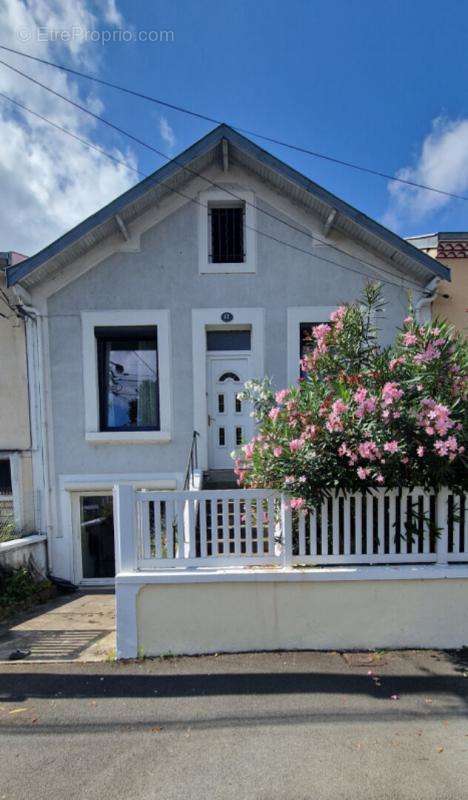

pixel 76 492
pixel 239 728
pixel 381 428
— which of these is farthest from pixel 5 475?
pixel 381 428

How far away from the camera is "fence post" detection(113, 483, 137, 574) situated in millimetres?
3762

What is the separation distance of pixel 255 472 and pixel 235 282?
360 centimetres

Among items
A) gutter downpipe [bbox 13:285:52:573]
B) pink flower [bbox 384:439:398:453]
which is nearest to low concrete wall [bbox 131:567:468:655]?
pink flower [bbox 384:439:398:453]

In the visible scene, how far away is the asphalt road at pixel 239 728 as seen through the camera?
2.35 meters

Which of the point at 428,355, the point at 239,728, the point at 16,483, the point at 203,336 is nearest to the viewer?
the point at 239,728

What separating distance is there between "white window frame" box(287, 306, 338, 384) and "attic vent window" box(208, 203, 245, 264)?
129 centimetres

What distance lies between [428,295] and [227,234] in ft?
11.1

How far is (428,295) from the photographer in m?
6.44

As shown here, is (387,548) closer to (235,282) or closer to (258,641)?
(258,641)

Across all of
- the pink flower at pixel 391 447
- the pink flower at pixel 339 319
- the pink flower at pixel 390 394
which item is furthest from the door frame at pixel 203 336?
the pink flower at pixel 391 447

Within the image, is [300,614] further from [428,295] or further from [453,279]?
[453,279]

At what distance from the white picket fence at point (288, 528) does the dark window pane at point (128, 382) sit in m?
3.05

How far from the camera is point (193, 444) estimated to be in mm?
6270

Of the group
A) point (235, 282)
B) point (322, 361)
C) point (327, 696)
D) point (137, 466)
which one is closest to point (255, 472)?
point (322, 361)
